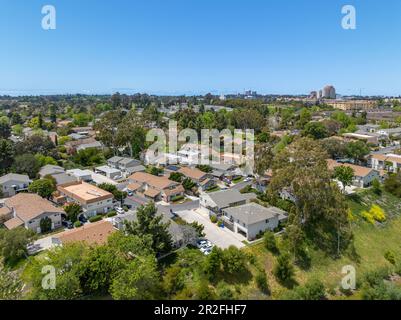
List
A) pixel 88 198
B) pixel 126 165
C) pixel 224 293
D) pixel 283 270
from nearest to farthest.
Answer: pixel 224 293 → pixel 283 270 → pixel 88 198 → pixel 126 165

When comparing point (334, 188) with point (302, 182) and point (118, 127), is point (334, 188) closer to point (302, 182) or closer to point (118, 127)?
point (302, 182)

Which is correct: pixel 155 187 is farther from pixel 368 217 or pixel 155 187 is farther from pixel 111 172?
pixel 368 217

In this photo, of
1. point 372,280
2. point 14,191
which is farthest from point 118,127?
point 372,280

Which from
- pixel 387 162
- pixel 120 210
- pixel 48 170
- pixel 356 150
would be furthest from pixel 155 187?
pixel 387 162

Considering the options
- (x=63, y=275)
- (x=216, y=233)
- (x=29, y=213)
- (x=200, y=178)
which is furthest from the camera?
(x=200, y=178)

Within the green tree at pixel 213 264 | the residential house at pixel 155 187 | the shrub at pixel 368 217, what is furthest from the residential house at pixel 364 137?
the green tree at pixel 213 264

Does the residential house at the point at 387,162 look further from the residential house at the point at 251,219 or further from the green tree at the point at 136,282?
the green tree at the point at 136,282
